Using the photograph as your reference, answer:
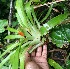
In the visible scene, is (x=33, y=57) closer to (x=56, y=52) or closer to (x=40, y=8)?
(x=56, y=52)

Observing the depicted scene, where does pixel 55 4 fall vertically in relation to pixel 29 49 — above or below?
above

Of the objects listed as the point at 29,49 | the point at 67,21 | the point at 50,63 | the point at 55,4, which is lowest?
the point at 50,63

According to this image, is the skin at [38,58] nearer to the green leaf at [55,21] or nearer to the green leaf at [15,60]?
the green leaf at [15,60]

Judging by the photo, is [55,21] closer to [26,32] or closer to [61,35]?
[61,35]

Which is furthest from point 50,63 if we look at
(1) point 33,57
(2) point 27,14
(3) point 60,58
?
Result: (2) point 27,14

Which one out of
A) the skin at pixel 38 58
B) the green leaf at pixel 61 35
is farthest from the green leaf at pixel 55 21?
the skin at pixel 38 58

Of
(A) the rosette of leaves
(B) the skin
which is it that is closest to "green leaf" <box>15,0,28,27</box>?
→ (A) the rosette of leaves
